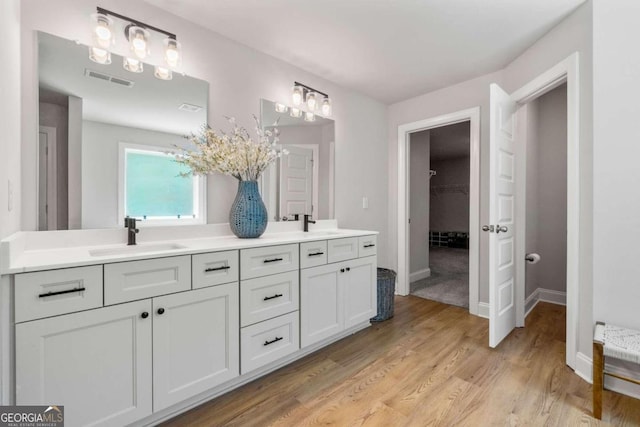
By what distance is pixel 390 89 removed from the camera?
3199 millimetres

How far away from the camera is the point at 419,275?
432cm

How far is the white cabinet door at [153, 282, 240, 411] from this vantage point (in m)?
1.41

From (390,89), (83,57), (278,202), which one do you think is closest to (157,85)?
(83,57)

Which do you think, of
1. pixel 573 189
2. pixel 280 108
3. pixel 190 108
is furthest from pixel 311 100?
pixel 573 189

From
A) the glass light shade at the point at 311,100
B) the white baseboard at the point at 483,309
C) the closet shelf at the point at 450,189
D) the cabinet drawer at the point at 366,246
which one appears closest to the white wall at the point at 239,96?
the glass light shade at the point at 311,100

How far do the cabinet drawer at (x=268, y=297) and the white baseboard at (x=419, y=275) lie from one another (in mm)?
2640

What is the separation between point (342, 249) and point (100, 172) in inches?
66.8

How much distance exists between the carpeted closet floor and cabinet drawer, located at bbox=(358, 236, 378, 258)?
1375mm

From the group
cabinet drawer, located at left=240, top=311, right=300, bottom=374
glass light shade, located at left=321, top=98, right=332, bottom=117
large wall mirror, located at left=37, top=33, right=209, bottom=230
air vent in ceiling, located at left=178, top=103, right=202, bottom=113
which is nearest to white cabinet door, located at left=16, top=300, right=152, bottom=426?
cabinet drawer, located at left=240, top=311, right=300, bottom=374

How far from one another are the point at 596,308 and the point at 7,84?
3.22 metres

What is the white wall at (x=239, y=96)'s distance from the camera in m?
1.50

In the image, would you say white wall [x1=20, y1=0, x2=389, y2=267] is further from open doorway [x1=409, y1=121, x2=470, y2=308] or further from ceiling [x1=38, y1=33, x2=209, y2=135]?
open doorway [x1=409, y1=121, x2=470, y2=308]

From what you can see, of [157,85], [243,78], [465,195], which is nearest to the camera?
[157,85]

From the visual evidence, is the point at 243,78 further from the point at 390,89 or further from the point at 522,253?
the point at 522,253
